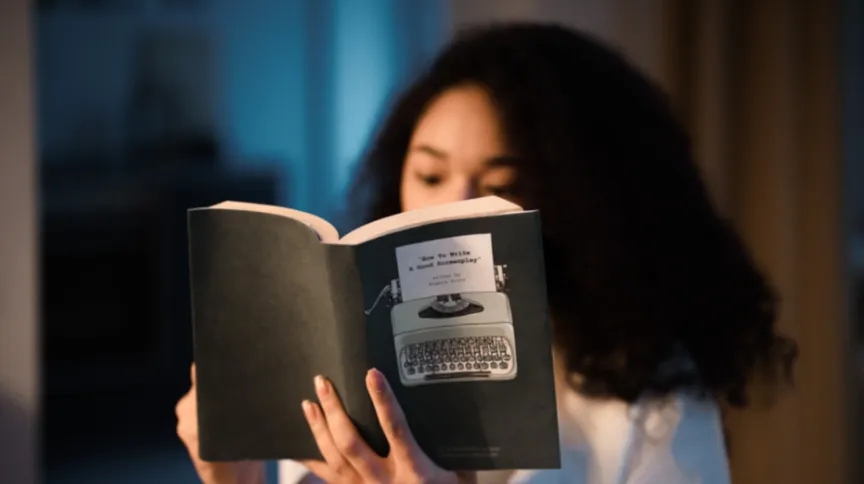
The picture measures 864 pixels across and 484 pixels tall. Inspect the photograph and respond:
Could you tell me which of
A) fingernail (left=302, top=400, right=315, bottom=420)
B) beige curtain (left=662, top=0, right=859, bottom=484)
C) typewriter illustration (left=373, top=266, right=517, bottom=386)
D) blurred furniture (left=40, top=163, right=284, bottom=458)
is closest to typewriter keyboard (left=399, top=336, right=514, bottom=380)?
typewriter illustration (left=373, top=266, right=517, bottom=386)

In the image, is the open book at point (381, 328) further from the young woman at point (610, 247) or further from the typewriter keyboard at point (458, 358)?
the young woman at point (610, 247)

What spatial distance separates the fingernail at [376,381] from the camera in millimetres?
768

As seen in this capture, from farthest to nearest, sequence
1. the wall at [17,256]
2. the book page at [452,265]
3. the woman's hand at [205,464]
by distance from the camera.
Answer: the wall at [17,256], the woman's hand at [205,464], the book page at [452,265]

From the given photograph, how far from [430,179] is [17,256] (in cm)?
119

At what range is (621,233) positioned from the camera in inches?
43.4

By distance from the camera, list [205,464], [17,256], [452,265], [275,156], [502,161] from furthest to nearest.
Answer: [275,156]
[17,256]
[502,161]
[205,464]
[452,265]

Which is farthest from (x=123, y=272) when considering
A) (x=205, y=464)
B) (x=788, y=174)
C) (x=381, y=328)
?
(x=381, y=328)

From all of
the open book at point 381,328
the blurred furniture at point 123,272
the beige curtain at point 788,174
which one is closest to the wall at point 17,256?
the blurred furniture at point 123,272

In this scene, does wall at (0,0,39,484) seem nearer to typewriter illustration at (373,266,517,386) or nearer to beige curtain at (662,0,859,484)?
typewriter illustration at (373,266,517,386)

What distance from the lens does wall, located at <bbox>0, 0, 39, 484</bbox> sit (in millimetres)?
1809

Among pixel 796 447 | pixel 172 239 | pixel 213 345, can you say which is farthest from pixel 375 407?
pixel 172 239

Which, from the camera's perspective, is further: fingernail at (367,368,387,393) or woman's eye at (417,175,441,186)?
woman's eye at (417,175,441,186)

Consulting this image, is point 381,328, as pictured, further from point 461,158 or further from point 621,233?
point 621,233

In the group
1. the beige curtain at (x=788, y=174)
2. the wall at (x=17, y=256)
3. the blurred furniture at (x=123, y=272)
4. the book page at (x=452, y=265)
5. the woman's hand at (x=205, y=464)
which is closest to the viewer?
the book page at (x=452, y=265)
